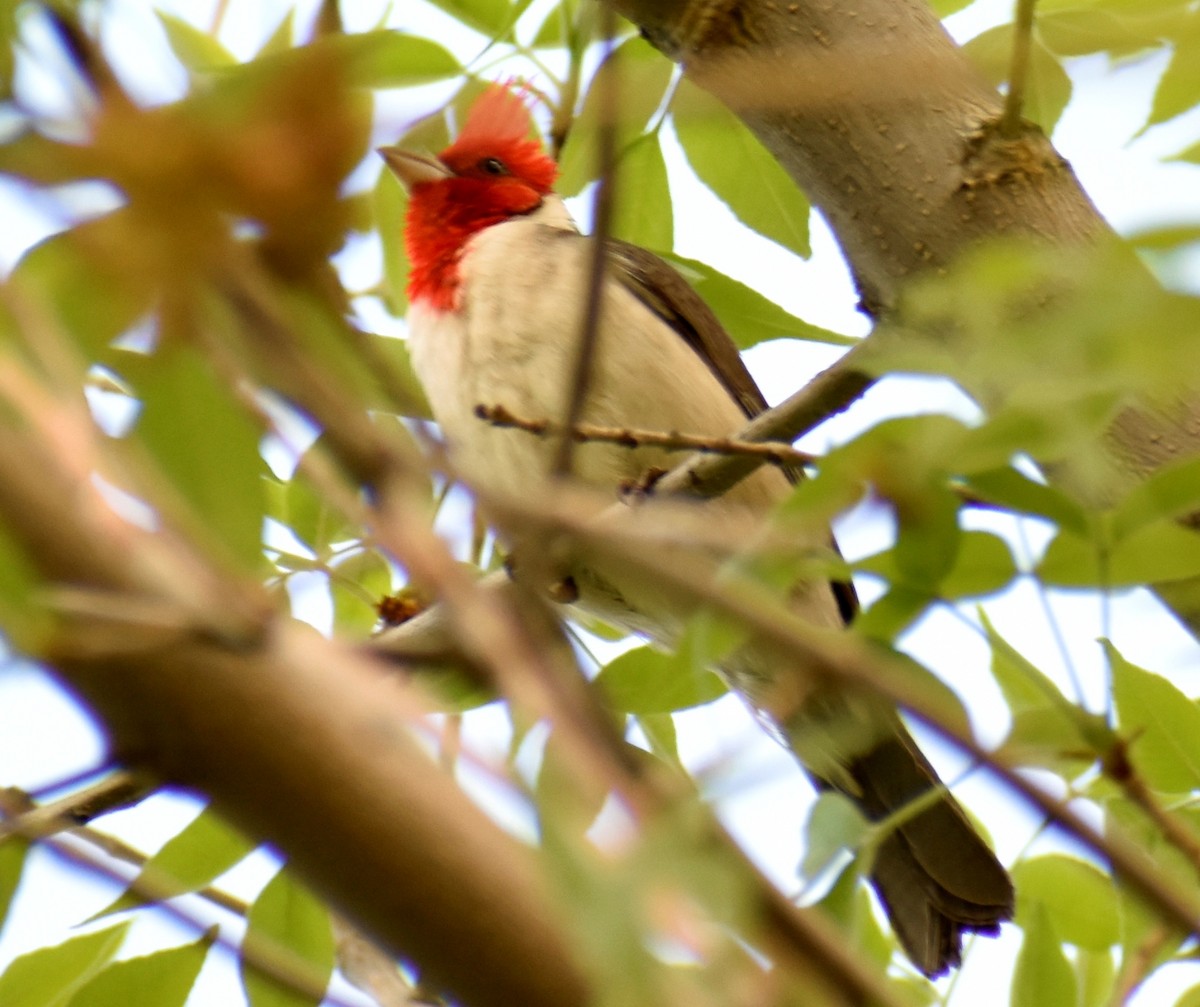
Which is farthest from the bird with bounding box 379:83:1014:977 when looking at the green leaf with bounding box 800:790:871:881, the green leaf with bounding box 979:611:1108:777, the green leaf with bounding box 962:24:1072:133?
the green leaf with bounding box 800:790:871:881

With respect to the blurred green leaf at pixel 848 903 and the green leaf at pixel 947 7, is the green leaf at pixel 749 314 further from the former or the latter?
the blurred green leaf at pixel 848 903

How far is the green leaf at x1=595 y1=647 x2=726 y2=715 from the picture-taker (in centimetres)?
197

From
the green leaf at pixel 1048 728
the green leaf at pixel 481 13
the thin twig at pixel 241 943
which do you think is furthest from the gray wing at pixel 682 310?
the green leaf at pixel 1048 728

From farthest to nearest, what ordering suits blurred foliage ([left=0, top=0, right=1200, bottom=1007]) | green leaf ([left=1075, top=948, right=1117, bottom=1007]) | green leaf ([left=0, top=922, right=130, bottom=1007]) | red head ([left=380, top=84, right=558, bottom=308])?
red head ([left=380, top=84, right=558, bottom=308]) → green leaf ([left=1075, top=948, right=1117, bottom=1007]) → green leaf ([left=0, top=922, right=130, bottom=1007]) → blurred foliage ([left=0, top=0, right=1200, bottom=1007])

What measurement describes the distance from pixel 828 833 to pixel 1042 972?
2.43 feet

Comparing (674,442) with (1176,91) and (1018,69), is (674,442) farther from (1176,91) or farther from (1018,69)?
(1176,91)

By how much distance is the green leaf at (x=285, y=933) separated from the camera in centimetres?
209

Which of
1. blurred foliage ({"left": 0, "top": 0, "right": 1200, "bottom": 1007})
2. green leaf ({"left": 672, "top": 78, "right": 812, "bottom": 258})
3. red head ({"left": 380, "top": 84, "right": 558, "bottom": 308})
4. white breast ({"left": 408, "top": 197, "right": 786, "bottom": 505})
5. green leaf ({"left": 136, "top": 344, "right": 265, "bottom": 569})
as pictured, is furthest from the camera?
red head ({"left": 380, "top": 84, "right": 558, "bottom": 308})

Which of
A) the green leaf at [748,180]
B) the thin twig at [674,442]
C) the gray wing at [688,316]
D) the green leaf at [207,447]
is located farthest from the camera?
the gray wing at [688,316]

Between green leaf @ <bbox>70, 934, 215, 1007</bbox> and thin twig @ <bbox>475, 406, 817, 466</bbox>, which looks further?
green leaf @ <bbox>70, 934, 215, 1007</bbox>

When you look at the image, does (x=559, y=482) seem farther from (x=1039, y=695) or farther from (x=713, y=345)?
(x=713, y=345)

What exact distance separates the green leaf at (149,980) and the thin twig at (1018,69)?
1471 mm

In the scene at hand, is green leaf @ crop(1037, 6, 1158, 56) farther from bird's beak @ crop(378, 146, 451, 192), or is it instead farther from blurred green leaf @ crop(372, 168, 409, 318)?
bird's beak @ crop(378, 146, 451, 192)

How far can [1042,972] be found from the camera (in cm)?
184
